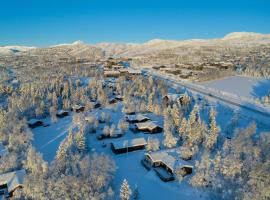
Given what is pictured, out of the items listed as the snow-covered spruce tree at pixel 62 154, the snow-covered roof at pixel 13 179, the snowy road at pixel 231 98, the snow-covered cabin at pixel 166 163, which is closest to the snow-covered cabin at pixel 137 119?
the snow-covered cabin at pixel 166 163

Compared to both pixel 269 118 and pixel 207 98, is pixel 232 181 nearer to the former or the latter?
pixel 269 118

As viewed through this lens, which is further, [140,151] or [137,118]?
[137,118]

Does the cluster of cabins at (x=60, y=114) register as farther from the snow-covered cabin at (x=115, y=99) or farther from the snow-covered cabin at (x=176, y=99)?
the snow-covered cabin at (x=176, y=99)

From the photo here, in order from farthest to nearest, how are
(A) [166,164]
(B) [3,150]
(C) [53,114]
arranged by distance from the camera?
(C) [53,114], (B) [3,150], (A) [166,164]

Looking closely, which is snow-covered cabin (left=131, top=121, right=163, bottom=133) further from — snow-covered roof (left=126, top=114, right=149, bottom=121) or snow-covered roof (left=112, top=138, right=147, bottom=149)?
snow-covered roof (left=112, top=138, right=147, bottom=149)

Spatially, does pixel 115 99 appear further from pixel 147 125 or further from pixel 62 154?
pixel 62 154

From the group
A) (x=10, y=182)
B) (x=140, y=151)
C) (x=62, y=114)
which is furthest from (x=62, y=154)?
(x=62, y=114)
